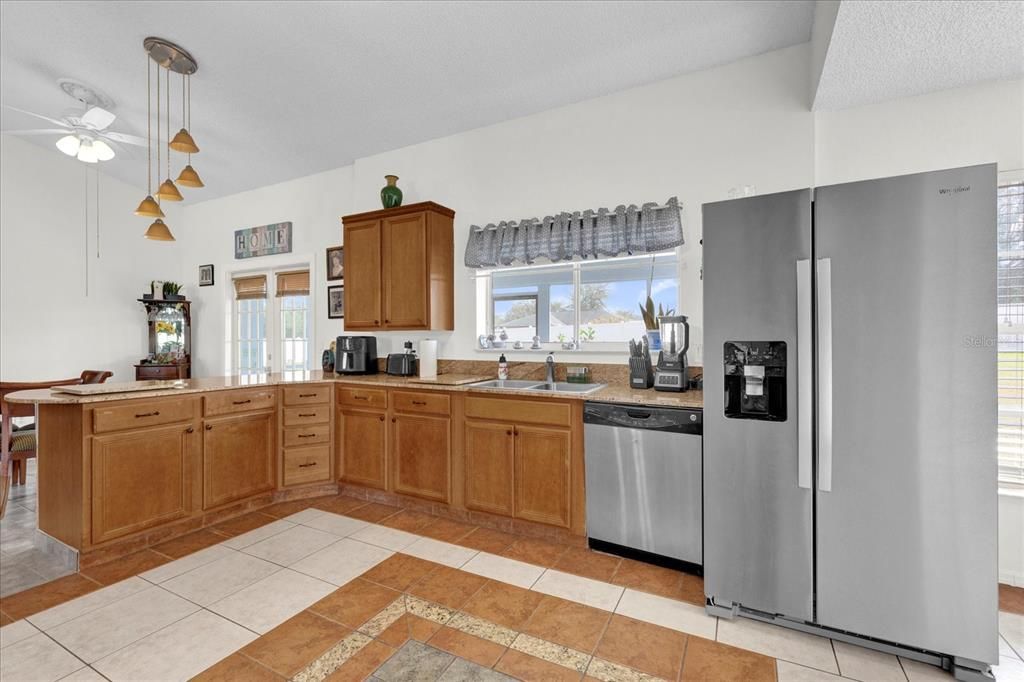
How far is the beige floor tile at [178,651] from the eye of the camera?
1641 millimetres

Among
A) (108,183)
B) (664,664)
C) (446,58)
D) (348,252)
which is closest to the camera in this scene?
(664,664)

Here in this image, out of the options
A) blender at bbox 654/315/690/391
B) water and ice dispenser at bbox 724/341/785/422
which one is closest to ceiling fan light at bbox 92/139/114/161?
blender at bbox 654/315/690/391

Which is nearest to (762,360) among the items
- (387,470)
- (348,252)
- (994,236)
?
(994,236)

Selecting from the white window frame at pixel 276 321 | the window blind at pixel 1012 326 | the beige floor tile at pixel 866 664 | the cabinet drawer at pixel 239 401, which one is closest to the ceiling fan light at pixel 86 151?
the white window frame at pixel 276 321

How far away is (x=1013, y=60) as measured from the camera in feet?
6.96

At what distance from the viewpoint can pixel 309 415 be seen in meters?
3.49

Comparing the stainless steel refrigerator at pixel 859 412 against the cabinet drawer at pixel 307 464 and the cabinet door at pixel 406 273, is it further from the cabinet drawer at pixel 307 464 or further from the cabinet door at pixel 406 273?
the cabinet drawer at pixel 307 464

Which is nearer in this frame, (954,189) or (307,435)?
(954,189)

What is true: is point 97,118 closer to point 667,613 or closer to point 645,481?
point 645,481

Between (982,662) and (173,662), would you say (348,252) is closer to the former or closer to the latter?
(173,662)

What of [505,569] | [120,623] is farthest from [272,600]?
[505,569]

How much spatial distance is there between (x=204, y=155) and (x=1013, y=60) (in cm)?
618

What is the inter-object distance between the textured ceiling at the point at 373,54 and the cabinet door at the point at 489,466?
237cm

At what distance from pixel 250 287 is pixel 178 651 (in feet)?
15.1
